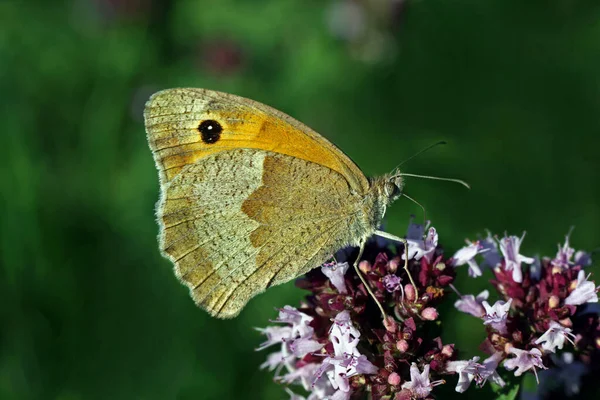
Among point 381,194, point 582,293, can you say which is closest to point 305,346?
point 381,194

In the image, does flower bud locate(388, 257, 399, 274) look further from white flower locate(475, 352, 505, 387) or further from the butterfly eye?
white flower locate(475, 352, 505, 387)

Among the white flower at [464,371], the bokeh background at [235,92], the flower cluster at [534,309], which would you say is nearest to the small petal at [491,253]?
the flower cluster at [534,309]

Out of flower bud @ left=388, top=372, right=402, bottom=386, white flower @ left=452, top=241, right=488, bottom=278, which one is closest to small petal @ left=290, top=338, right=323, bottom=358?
flower bud @ left=388, top=372, right=402, bottom=386

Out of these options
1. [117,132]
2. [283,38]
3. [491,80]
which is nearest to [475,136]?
[491,80]

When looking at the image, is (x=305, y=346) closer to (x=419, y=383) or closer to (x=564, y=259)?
(x=419, y=383)

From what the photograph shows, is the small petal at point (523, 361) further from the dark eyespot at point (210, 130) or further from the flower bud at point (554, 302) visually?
the dark eyespot at point (210, 130)

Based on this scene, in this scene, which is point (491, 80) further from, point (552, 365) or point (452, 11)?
point (552, 365)

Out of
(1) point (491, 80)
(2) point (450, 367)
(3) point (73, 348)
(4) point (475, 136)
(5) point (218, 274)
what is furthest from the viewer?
(1) point (491, 80)
